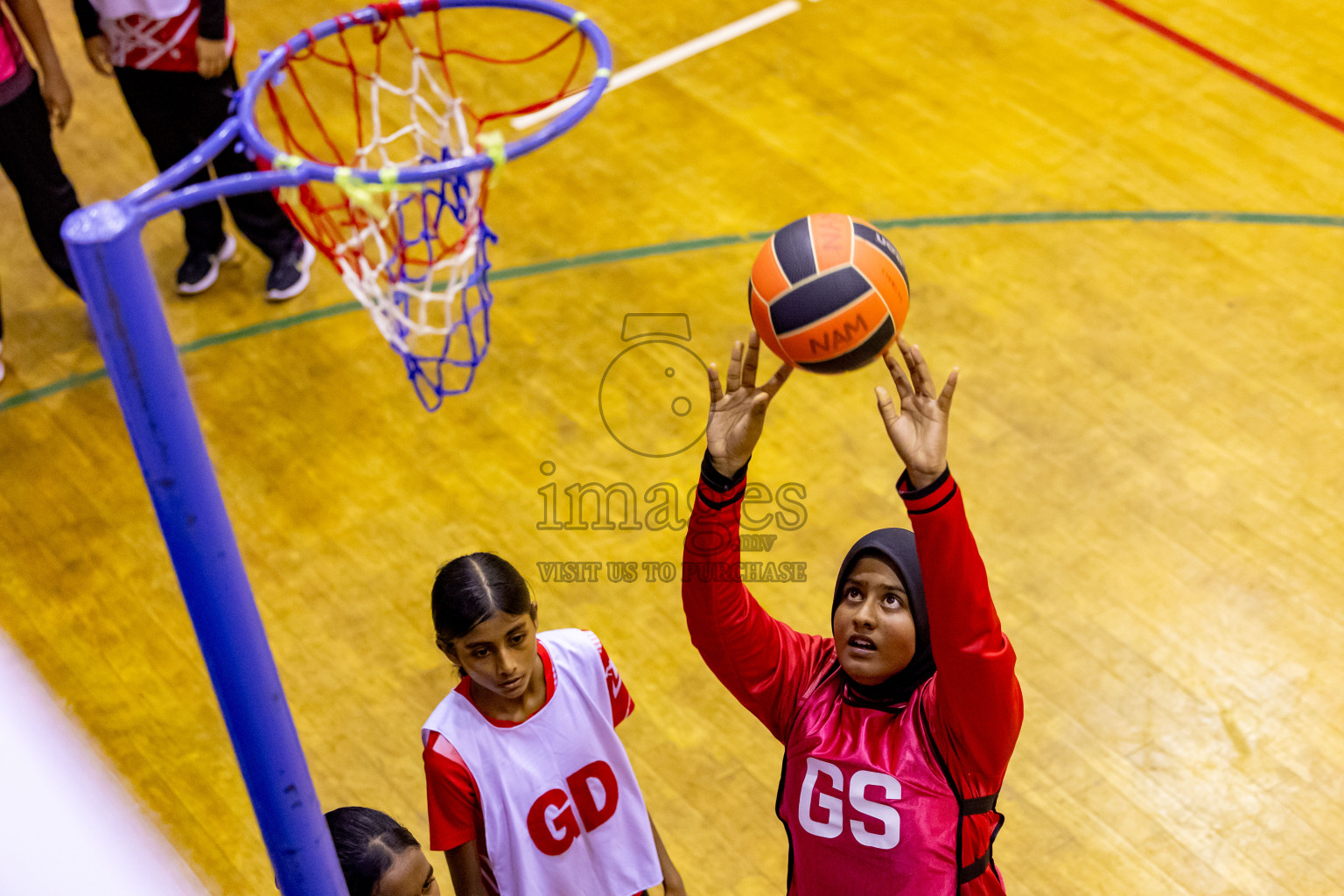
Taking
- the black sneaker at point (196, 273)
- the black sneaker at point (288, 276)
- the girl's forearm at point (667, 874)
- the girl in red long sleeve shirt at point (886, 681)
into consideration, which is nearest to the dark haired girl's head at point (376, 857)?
the girl's forearm at point (667, 874)

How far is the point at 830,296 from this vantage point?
292cm

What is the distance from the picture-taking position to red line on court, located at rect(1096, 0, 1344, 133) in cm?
629

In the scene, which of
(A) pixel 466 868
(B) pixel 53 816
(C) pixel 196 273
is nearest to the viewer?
(B) pixel 53 816

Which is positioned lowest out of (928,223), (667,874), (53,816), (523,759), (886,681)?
(928,223)

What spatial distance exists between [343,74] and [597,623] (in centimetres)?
374

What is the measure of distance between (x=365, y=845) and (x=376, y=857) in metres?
0.03

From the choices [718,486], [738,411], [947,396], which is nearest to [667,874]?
[718,486]

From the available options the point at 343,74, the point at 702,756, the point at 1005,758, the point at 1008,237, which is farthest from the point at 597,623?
the point at 343,74

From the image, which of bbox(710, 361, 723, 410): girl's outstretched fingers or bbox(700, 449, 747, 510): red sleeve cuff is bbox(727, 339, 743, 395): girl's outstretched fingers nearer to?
bbox(710, 361, 723, 410): girl's outstretched fingers

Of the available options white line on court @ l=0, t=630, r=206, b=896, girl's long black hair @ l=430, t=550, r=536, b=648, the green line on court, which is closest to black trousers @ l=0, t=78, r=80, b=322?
the green line on court

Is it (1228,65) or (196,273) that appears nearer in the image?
(196,273)

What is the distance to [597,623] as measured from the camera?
4430 mm

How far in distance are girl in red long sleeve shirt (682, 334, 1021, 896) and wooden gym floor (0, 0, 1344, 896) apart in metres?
1.29

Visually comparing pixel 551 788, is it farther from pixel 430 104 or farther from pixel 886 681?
pixel 430 104
